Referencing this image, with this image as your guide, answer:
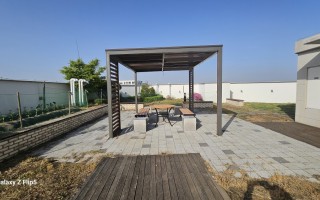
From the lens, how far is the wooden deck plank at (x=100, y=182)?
8.53ft

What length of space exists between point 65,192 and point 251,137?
5.51 meters

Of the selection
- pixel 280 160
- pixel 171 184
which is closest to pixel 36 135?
pixel 171 184

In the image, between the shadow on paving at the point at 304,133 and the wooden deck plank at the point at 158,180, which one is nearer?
the wooden deck plank at the point at 158,180

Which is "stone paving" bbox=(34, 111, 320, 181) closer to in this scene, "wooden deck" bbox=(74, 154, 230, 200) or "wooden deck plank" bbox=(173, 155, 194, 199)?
"wooden deck" bbox=(74, 154, 230, 200)

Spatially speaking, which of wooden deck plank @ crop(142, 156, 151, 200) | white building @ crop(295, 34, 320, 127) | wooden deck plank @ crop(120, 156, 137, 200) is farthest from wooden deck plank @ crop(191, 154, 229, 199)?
white building @ crop(295, 34, 320, 127)

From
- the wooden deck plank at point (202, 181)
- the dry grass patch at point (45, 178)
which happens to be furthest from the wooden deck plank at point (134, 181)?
the wooden deck plank at point (202, 181)

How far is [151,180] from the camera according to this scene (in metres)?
2.99

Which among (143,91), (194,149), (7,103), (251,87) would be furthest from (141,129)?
(251,87)

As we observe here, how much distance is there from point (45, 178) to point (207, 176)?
3.08 meters

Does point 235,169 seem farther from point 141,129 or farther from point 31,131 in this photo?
point 31,131

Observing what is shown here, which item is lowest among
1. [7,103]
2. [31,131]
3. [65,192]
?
[65,192]

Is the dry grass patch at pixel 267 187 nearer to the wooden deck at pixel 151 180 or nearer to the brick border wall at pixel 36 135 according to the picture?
the wooden deck at pixel 151 180

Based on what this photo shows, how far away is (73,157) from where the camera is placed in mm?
4203

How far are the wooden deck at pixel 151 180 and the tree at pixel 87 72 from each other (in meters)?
12.7
